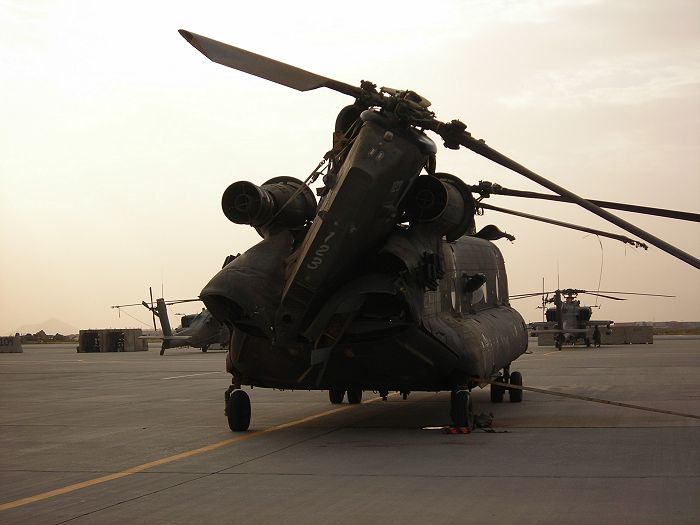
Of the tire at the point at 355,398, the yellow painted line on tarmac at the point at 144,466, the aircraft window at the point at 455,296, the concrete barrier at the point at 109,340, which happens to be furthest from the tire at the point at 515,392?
the concrete barrier at the point at 109,340

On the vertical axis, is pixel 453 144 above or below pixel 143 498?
above

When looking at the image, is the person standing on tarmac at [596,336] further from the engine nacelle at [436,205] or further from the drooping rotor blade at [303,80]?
the drooping rotor blade at [303,80]

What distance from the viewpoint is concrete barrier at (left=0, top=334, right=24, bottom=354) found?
187 feet

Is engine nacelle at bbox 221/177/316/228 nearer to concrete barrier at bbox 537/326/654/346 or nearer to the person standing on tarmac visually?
the person standing on tarmac

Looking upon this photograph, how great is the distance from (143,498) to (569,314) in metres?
46.0

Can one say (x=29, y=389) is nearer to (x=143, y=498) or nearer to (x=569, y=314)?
(x=143, y=498)

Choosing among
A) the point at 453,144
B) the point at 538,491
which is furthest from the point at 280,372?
the point at 538,491

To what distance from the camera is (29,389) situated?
78.4ft

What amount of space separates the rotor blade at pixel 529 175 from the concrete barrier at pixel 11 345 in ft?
164

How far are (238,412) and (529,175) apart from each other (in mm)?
6128

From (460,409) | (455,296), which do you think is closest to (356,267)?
(460,409)

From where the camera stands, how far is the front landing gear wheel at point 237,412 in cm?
1413

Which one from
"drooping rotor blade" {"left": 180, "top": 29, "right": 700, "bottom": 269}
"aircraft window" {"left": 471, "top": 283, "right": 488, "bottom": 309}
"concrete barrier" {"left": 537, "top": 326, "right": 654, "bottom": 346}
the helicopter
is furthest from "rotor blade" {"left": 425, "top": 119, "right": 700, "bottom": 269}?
"concrete barrier" {"left": 537, "top": 326, "right": 654, "bottom": 346}

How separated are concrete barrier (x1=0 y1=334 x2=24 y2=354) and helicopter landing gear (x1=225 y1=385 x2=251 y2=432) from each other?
46152mm
